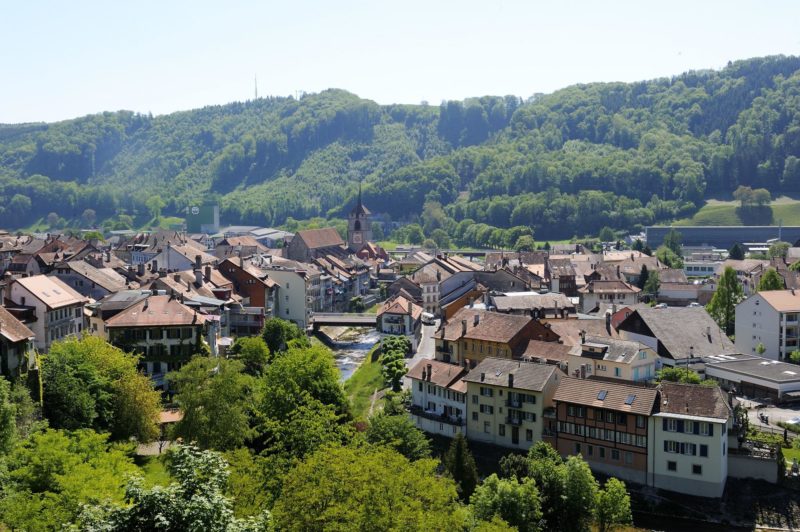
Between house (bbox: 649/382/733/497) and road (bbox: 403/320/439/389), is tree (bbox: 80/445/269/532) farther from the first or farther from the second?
road (bbox: 403/320/439/389)

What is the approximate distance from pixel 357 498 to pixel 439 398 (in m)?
27.3

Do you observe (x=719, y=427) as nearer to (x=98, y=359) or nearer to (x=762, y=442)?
(x=762, y=442)

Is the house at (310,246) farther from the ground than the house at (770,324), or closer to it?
farther from the ground

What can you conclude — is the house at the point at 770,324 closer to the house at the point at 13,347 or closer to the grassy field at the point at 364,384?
the grassy field at the point at 364,384

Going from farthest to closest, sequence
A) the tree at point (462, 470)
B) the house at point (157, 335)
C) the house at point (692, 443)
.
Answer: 1. the house at point (157, 335)
2. the house at point (692, 443)
3. the tree at point (462, 470)

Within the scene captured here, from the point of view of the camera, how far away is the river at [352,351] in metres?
67.5

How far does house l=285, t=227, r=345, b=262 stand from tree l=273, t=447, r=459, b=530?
288 ft

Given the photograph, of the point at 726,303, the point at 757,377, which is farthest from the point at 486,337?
the point at 726,303

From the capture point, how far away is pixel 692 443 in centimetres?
4012

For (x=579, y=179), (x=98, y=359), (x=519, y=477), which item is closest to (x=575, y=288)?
(x=519, y=477)

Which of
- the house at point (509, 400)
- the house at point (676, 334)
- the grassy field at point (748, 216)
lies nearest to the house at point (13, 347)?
the house at point (509, 400)

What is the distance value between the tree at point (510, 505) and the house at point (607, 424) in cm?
872

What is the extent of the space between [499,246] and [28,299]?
116 m

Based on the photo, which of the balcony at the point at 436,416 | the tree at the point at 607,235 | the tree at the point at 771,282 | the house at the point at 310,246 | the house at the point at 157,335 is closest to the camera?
the house at the point at 157,335
